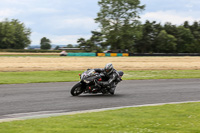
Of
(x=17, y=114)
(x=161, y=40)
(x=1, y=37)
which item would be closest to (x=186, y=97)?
(x=17, y=114)

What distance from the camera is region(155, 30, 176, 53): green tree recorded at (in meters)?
95.5

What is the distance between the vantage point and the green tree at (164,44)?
95.5 metres

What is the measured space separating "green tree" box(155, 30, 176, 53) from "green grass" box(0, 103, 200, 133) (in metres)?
88.5

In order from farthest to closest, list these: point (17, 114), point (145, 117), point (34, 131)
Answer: point (17, 114), point (145, 117), point (34, 131)

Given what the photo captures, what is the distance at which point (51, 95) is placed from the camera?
42.6 feet

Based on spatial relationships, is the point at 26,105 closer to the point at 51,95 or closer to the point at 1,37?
the point at 51,95

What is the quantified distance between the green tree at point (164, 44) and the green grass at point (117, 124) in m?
88.5

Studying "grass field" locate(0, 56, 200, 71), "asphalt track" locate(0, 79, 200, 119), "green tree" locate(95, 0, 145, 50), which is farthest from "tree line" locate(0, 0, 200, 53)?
"asphalt track" locate(0, 79, 200, 119)

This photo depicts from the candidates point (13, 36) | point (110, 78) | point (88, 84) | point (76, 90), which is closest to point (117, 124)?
point (88, 84)

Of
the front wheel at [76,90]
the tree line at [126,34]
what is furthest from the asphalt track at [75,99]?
the tree line at [126,34]

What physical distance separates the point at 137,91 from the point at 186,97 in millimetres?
2560

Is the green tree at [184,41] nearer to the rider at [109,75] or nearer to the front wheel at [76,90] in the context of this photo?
the rider at [109,75]

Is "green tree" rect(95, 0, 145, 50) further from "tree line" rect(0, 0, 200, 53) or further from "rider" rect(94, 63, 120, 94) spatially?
"rider" rect(94, 63, 120, 94)

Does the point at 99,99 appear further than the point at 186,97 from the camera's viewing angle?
No
